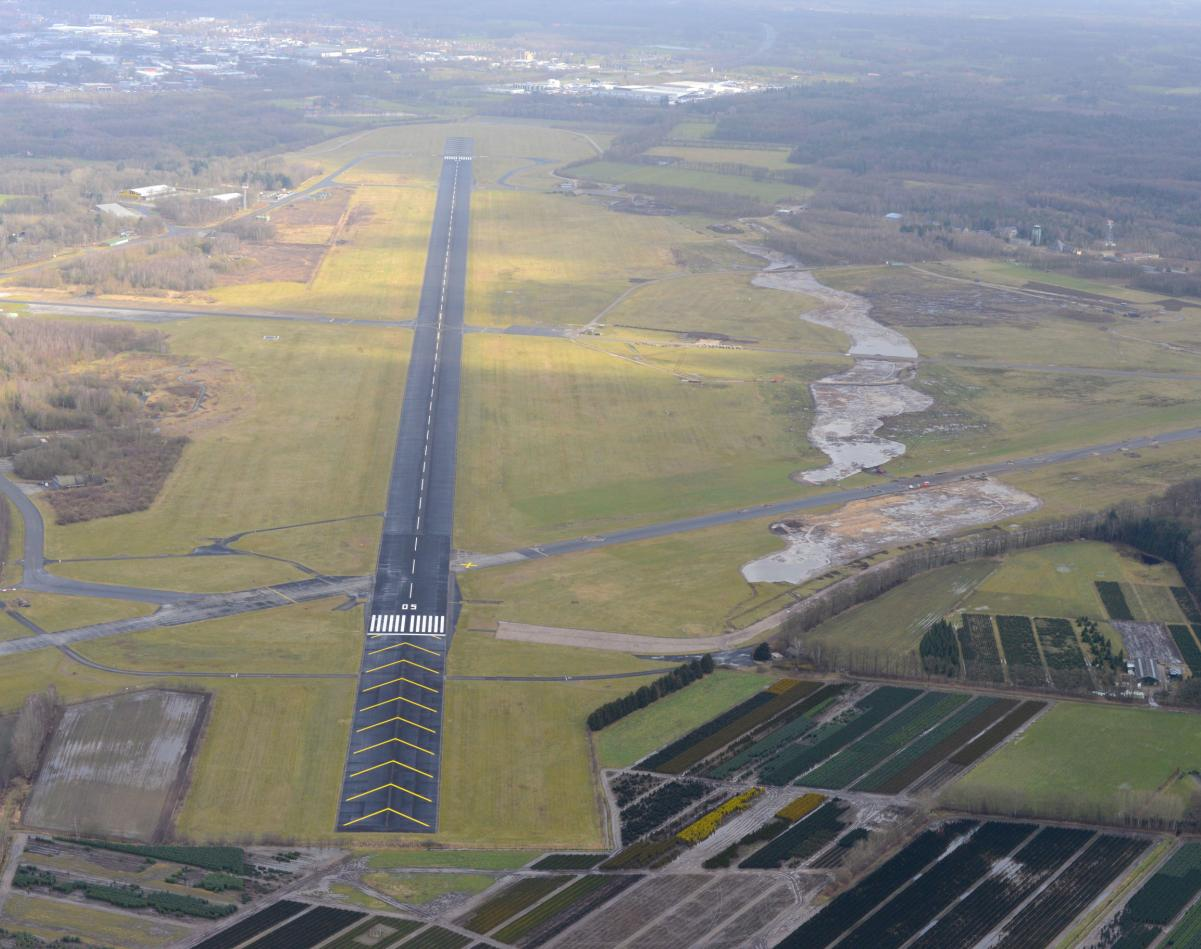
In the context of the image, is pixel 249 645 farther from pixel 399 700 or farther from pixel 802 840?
pixel 802 840

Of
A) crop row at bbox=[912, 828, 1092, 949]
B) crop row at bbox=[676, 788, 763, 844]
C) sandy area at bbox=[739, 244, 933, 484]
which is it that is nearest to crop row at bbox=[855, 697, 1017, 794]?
Answer: crop row at bbox=[676, 788, 763, 844]

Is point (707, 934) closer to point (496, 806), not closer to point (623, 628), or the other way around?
point (496, 806)

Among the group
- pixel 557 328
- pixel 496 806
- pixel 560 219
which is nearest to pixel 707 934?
pixel 496 806

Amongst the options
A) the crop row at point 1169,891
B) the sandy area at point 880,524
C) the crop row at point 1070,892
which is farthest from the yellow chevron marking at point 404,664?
the crop row at point 1169,891

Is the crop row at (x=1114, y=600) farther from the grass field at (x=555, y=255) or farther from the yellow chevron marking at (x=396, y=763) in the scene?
the grass field at (x=555, y=255)

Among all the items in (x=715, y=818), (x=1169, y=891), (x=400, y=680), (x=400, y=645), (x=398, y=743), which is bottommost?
(x=1169, y=891)

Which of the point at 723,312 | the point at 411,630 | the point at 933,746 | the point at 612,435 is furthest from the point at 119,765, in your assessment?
the point at 723,312
